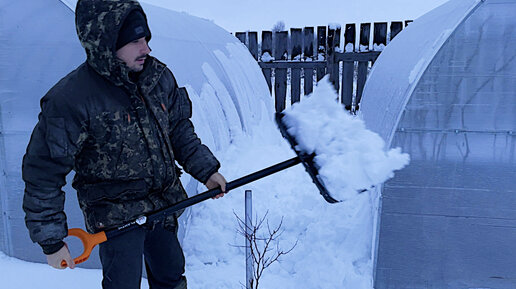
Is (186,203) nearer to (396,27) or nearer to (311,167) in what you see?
(311,167)

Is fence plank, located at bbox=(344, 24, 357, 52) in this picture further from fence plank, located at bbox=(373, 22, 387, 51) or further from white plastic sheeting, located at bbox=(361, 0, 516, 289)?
white plastic sheeting, located at bbox=(361, 0, 516, 289)

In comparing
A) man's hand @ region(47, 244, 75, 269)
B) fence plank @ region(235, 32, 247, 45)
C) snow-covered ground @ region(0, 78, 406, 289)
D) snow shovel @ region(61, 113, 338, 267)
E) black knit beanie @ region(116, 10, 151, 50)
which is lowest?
snow-covered ground @ region(0, 78, 406, 289)

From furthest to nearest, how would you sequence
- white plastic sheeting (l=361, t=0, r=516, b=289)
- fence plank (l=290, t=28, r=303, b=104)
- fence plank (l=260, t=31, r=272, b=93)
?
fence plank (l=260, t=31, r=272, b=93), fence plank (l=290, t=28, r=303, b=104), white plastic sheeting (l=361, t=0, r=516, b=289)

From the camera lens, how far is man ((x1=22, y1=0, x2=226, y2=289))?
1.56 meters

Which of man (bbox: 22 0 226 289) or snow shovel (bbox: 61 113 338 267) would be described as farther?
snow shovel (bbox: 61 113 338 267)

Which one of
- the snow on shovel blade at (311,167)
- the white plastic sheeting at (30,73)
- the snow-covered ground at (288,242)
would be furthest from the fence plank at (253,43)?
the snow on shovel blade at (311,167)

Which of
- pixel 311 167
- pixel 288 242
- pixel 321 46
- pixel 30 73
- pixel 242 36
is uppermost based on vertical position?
pixel 242 36

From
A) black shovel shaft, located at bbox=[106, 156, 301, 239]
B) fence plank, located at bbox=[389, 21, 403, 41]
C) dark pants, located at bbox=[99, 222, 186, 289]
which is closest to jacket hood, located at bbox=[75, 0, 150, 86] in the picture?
black shovel shaft, located at bbox=[106, 156, 301, 239]

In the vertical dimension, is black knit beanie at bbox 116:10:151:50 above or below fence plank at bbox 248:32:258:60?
below

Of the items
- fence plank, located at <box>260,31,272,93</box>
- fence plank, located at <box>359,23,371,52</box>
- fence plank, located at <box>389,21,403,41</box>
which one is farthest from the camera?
fence plank, located at <box>260,31,272,93</box>

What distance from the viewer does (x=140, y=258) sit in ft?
6.12

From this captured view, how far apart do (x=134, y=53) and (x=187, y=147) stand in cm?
59

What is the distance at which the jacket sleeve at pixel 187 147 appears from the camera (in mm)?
2025

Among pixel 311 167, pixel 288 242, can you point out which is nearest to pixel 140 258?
pixel 311 167
